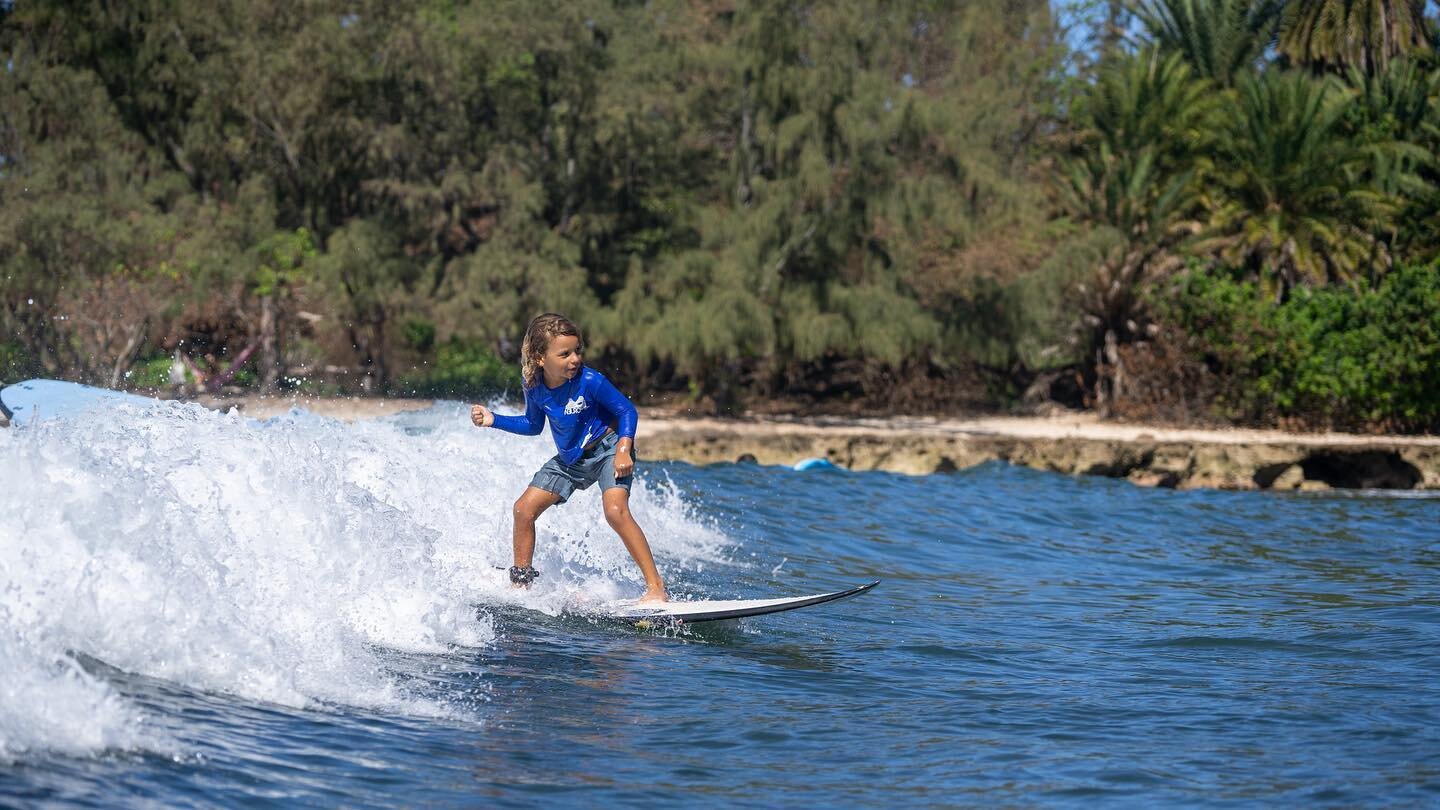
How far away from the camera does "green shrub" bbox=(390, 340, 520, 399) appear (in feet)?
99.8

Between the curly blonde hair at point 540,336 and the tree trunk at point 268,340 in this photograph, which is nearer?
the curly blonde hair at point 540,336

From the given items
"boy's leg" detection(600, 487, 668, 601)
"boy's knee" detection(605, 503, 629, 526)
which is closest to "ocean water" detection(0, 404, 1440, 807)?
"boy's leg" detection(600, 487, 668, 601)

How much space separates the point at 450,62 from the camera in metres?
30.1

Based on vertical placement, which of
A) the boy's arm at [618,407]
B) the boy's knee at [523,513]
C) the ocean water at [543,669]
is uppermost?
the boy's arm at [618,407]

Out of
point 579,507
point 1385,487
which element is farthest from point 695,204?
point 579,507

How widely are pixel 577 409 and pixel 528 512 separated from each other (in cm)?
59

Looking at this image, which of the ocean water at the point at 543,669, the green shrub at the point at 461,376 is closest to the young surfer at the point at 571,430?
the ocean water at the point at 543,669

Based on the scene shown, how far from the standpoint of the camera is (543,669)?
21.9ft

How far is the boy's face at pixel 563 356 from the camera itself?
762 cm

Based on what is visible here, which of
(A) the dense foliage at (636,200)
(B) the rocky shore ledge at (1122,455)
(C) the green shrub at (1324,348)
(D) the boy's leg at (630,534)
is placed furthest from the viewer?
(A) the dense foliage at (636,200)

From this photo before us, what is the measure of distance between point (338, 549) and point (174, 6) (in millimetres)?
28214

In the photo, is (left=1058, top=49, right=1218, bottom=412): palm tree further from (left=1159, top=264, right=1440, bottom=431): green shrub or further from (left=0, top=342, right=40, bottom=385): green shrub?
(left=0, top=342, right=40, bottom=385): green shrub

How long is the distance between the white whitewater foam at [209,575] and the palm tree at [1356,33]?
3228 centimetres

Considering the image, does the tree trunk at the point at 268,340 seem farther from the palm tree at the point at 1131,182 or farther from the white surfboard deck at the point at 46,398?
the white surfboard deck at the point at 46,398
